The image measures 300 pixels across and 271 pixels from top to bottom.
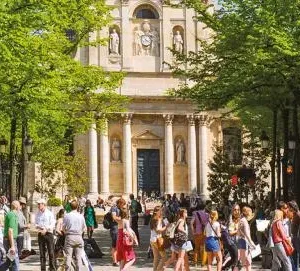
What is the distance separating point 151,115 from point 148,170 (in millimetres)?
5051

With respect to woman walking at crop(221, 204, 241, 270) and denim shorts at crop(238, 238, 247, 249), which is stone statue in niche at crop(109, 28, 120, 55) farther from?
denim shorts at crop(238, 238, 247, 249)

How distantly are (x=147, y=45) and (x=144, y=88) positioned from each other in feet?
12.8

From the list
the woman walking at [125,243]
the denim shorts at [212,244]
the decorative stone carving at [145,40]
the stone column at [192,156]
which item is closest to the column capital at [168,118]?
the stone column at [192,156]

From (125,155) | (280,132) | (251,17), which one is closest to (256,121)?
(280,132)

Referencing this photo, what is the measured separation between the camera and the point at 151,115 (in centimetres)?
7381

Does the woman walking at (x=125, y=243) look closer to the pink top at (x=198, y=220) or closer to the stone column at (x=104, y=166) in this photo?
the pink top at (x=198, y=220)

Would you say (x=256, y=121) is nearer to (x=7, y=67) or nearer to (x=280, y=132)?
(x=280, y=132)

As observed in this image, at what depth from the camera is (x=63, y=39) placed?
109ft

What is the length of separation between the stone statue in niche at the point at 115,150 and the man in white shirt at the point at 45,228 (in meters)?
51.4

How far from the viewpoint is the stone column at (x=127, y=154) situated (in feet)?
238

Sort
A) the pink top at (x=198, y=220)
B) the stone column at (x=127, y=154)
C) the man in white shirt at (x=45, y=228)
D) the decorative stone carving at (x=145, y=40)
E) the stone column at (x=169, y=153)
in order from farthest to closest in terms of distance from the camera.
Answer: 1. the decorative stone carving at (x=145, y=40)
2. the stone column at (x=169, y=153)
3. the stone column at (x=127, y=154)
4. the pink top at (x=198, y=220)
5. the man in white shirt at (x=45, y=228)

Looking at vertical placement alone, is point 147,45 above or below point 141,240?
above

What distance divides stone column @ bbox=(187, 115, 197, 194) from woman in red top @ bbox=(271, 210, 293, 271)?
55443 mm

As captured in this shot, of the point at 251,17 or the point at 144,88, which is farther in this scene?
the point at 144,88
